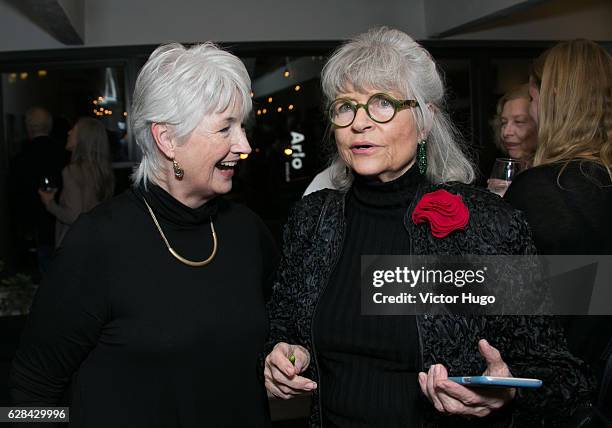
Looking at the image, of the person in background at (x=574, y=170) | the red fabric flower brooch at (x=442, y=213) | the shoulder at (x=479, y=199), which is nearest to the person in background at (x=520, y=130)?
the person in background at (x=574, y=170)

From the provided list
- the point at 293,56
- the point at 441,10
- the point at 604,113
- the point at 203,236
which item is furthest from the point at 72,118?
the point at 604,113

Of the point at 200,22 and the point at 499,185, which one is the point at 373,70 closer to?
the point at 499,185

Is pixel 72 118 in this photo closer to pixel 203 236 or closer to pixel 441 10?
pixel 441 10

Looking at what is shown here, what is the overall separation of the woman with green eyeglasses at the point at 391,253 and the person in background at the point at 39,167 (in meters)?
4.16

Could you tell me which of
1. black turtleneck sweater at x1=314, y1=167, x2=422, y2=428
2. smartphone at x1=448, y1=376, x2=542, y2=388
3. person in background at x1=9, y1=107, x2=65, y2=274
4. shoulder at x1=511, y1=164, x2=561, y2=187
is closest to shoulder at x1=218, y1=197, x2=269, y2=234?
black turtleneck sweater at x1=314, y1=167, x2=422, y2=428

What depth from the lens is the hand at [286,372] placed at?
62.6 inches

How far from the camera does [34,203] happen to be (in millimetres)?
5734

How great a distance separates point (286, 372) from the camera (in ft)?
5.22

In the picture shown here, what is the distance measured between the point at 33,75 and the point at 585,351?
5104 mm

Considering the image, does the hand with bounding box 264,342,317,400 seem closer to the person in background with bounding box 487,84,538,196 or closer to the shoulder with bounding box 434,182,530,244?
the shoulder with bounding box 434,182,530,244

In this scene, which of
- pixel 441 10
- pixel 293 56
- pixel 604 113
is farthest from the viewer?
pixel 293 56

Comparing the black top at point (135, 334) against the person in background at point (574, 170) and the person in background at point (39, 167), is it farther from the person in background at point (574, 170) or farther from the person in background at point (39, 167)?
the person in background at point (39, 167)

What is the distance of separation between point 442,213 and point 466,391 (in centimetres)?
44

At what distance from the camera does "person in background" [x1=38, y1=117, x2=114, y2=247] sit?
196 inches
